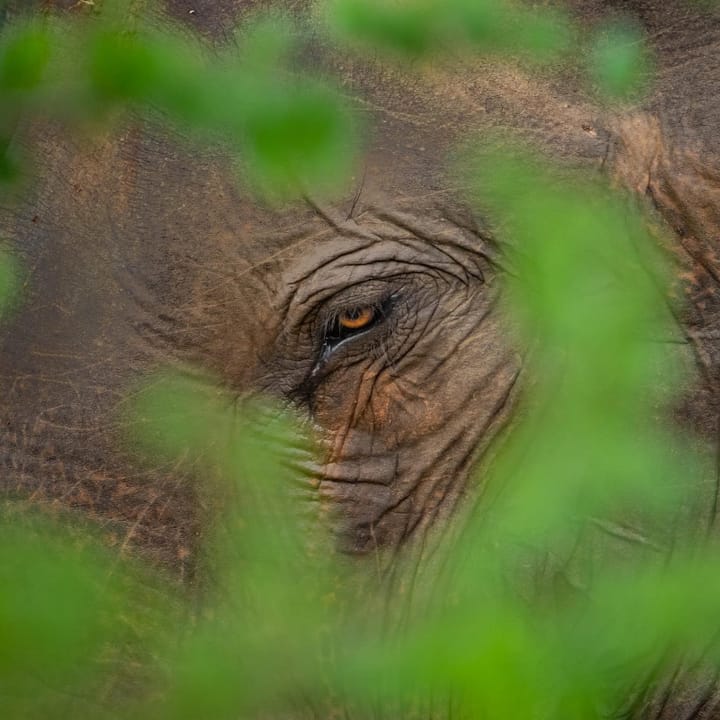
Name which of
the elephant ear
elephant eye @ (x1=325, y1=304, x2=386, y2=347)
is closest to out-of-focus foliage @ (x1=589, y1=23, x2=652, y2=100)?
the elephant ear

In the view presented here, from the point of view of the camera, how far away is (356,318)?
274 cm

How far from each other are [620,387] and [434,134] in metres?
0.62

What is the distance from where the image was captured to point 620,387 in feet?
8.85

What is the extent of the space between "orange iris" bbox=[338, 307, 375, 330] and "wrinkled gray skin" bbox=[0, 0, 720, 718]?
0.07 ft

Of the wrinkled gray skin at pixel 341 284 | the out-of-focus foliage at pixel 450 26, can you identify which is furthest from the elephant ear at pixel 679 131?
the out-of-focus foliage at pixel 450 26

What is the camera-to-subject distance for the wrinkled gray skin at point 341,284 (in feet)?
8.75

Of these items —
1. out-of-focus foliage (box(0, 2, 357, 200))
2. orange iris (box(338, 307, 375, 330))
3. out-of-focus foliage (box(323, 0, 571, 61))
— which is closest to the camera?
out-of-focus foliage (box(0, 2, 357, 200))

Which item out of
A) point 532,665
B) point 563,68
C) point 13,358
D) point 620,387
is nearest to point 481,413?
point 620,387

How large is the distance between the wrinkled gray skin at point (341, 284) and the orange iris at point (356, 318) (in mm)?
21

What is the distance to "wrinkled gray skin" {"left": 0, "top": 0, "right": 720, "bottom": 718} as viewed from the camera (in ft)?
8.75

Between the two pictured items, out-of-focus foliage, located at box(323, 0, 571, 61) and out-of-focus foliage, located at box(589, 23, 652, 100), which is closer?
out-of-focus foliage, located at box(323, 0, 571, 61)

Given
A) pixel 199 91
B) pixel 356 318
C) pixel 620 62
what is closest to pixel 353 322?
pixel 356 318

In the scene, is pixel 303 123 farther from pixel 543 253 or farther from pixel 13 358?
pixel 13 358

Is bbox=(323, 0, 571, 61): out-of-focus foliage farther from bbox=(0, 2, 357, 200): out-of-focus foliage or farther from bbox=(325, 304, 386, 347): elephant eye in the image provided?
bbox=(325, 304, 386, 347): elephant eye
